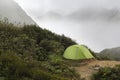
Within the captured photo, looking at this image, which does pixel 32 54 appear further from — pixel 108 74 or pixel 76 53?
pixel 76 53

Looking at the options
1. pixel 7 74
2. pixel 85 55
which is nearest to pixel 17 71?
pixel 7 74

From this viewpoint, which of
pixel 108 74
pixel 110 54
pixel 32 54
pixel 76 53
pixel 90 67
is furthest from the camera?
pixel 110 54

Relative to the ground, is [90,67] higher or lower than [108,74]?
higher

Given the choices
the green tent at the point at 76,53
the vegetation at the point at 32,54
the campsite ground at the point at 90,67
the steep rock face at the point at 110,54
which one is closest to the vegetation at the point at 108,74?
the vegetation at the point at 32,54

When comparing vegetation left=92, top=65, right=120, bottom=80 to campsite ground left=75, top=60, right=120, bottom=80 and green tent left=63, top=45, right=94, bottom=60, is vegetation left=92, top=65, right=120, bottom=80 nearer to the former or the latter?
campsite ground left=75, top=60, right=120, bottom=80

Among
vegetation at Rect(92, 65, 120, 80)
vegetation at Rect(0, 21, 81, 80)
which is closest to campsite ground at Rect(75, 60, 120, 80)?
vegetation at Rect(0, 21, 81, 80)

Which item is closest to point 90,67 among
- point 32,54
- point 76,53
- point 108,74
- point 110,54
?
point 76,53

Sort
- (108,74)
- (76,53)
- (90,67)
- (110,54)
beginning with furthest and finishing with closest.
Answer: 1. (110,54)
2. (76,53)
3. (90,67)
4. (108,74)

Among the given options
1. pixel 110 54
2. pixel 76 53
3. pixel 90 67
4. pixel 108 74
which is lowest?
pixel 108 74

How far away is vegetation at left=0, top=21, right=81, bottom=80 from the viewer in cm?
1163

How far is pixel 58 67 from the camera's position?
17.7 metres

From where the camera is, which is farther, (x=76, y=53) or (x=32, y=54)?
(x=76, y=53)

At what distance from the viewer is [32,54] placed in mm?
19609

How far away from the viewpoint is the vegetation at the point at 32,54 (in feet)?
38.2
